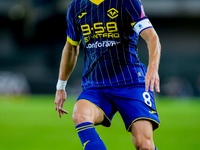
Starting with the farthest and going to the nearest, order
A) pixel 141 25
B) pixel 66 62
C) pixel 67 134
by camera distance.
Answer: pixel 67 134, pixel 66 62, pixel 141 25

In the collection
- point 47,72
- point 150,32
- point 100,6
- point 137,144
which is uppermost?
point 100,6

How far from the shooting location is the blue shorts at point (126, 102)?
4.21 meters

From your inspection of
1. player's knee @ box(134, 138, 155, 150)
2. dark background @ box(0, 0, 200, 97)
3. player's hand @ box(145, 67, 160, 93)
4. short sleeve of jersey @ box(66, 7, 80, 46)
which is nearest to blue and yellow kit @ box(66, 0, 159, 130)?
short sleeve of jersey @ box(66, 7, 80, 46)

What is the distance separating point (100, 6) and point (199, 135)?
5.03m

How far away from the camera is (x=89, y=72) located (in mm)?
4555

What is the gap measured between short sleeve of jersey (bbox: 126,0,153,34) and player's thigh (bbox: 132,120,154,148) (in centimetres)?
92

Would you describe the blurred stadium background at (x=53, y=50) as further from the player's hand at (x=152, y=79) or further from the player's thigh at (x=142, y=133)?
the player's hand at (x=152, y=79)

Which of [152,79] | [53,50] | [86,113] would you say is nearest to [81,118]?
[86,113]

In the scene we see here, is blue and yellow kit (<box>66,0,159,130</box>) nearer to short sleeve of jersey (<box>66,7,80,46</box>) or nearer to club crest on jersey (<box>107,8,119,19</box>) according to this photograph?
club crest on jersey (<box>107,8,119,19</box>)

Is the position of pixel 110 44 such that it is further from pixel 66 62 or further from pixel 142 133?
pixel 142 133

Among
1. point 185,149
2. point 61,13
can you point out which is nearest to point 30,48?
point 61,13

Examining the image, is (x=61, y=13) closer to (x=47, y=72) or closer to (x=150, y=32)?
(x=47, y=72)

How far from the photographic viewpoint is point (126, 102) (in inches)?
169

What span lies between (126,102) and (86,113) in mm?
485
